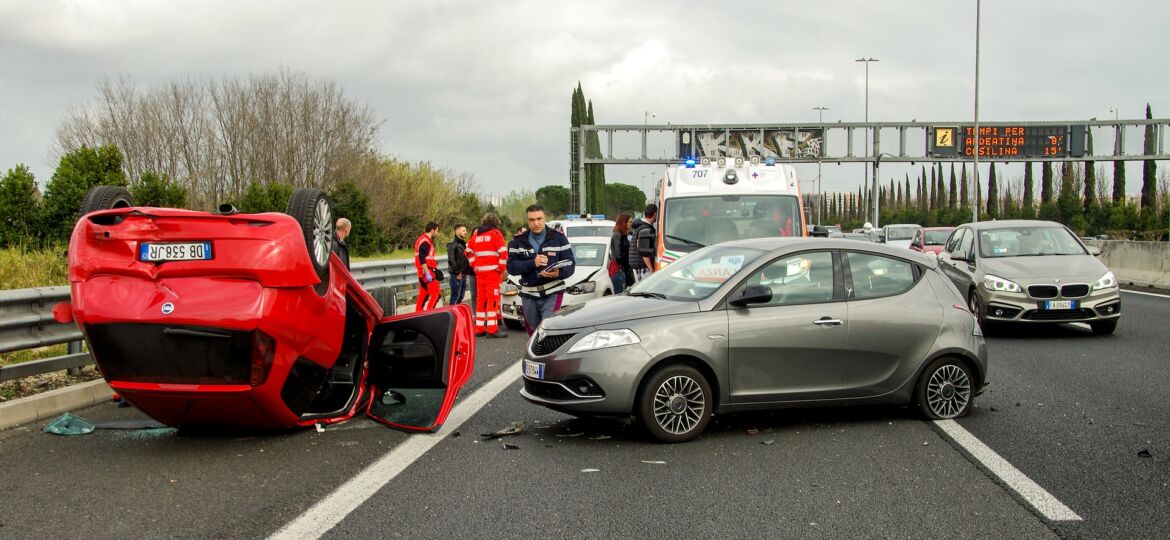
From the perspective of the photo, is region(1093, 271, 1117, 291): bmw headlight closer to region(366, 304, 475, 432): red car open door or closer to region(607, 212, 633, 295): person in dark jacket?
region(607, 212, 633, 295): person in dark jacket

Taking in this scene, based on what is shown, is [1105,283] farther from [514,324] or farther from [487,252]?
[514,324]

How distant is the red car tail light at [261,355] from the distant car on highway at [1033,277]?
31.8 ft

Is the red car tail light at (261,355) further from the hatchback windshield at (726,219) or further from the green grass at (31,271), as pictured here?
the green grass at (31,271)

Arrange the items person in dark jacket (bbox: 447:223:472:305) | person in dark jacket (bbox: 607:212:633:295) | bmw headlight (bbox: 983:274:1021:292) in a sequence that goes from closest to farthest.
→ bmw headlight (bbox: 983:274:1021:292), person in dark jacket (bbox: 607:212:633:295), person in dark jacket (bbox: 447:223:472:305)

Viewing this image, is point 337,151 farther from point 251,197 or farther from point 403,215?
point 251,197

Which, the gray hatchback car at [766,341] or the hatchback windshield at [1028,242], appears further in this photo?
the hatchback windshield at [1028,242]

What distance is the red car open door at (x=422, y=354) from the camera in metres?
7.57

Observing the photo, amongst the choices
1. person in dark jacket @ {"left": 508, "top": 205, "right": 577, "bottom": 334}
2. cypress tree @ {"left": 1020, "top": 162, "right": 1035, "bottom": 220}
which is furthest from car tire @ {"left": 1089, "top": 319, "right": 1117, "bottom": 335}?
cypress tree @ {"left": 1020, "top": 162, "right": 1035, "bottom": 220}

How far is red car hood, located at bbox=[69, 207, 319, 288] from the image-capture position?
19.5ft

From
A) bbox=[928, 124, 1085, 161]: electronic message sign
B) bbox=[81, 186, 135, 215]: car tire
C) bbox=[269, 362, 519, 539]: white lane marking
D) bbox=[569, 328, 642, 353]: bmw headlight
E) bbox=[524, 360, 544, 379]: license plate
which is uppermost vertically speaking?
bbox=[928, 124, 1085, 161]: electronic message sign

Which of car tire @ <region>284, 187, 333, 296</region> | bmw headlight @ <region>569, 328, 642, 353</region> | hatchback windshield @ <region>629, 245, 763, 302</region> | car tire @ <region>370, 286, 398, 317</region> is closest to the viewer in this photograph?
car tire @ <region>284, 187, 333, 296</region>

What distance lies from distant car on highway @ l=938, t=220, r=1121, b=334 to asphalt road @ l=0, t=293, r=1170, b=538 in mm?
4699

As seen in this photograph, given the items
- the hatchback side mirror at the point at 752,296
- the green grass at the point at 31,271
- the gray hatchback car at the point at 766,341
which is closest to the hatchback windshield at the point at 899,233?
the green grass at the point at 31,271

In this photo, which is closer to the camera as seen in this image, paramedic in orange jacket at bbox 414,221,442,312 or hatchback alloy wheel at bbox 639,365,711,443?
hatchback alloy wheel at bbox 639,365,711,443
